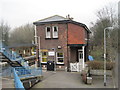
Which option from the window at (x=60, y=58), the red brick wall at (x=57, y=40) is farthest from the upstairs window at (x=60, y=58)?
the red brick wall at (x=57, y=40)

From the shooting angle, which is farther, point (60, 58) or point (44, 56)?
point (44, 56)

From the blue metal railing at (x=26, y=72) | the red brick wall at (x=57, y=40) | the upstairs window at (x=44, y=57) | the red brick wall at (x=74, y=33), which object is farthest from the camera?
the upstairs window at (x=44, y=57)

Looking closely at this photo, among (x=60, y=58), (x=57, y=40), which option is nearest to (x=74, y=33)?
(x=57, y=40)

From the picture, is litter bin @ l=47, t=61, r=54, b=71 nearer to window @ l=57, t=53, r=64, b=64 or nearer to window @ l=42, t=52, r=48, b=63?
window @ l=57, t=53, r=64, b=64

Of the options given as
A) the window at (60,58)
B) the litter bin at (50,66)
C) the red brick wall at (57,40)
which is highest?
the red brick wall at (57,40)

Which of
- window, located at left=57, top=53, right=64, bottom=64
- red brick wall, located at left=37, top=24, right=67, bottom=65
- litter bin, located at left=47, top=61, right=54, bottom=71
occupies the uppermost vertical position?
red brick wall, located at left=37, top=24, right=67, bottom=65

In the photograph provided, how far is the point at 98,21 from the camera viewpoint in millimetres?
27219

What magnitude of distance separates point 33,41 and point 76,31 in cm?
547

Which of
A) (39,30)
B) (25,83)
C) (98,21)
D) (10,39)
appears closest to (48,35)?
(39,30)

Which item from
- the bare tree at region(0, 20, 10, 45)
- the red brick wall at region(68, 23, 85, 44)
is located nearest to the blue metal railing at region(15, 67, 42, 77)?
the bare tree at region(0, 20, 10, 45)

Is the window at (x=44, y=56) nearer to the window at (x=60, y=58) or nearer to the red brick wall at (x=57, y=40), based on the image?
the red brick wall at (x=57, y=40)

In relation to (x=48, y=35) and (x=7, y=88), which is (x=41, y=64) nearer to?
(x=48, y=35)

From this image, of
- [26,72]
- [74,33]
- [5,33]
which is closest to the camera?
[26,72]

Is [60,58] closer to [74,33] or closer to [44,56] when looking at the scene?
[44,56]
